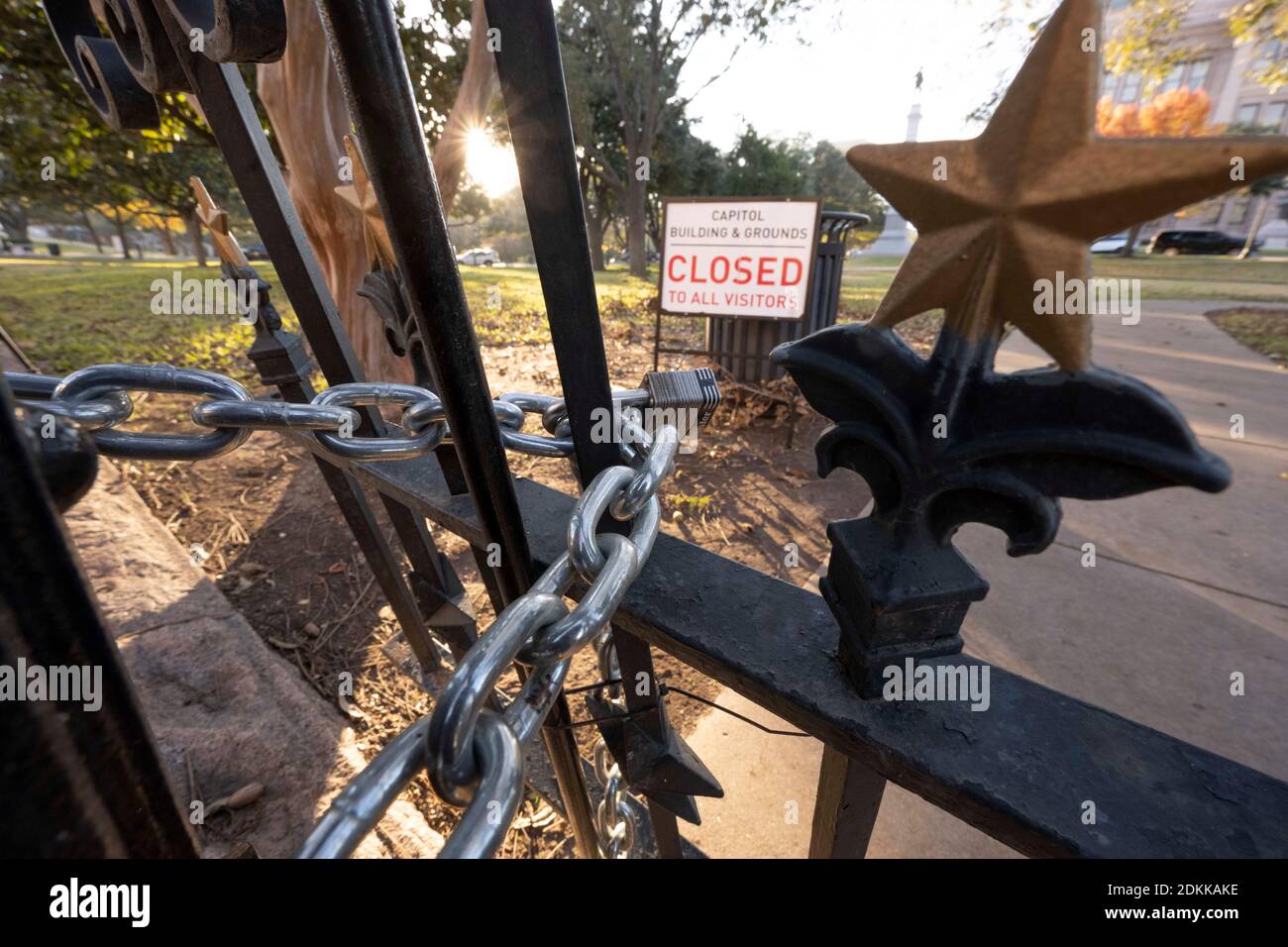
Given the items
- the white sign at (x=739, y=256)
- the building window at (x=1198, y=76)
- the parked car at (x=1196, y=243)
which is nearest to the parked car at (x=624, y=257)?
the parked car at (x=1196, y=243)

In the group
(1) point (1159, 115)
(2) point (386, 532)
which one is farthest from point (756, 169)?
(2) point (386, 532)

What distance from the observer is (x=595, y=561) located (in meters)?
0.59

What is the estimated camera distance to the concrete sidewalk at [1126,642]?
1876 millimetres

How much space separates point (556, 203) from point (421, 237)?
18 centimetres

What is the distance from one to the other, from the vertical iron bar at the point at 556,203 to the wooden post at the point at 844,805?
0.60 meters

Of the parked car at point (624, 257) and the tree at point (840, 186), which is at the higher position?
the tree at point (840, 186)

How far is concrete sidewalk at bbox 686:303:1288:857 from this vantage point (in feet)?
6.15

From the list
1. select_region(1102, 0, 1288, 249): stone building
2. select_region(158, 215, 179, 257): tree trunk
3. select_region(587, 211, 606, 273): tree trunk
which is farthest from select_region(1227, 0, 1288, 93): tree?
select_region(158, 215, 179, 257): tree trunk

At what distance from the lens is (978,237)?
534mm

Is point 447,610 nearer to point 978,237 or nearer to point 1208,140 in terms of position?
point 978,237

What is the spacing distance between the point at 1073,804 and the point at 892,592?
29cm

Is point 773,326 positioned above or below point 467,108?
below

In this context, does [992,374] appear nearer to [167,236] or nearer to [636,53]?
[636,53]

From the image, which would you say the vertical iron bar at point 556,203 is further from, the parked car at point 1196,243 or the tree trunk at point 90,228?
the tree trunk at point 90,228
